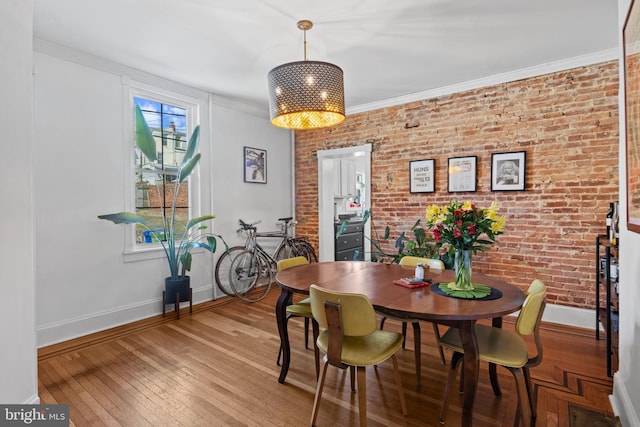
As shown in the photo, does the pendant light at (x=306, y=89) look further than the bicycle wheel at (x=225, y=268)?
No

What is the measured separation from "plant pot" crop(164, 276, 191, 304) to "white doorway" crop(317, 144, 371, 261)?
2.21 metres

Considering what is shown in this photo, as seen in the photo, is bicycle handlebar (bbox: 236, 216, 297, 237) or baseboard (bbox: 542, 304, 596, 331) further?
bicycle handlebar (bbox: 236, 216, 297, 237)

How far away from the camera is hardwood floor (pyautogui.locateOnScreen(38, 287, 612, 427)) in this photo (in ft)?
6.40

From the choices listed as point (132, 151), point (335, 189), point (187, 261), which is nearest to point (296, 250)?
point (335, 189)

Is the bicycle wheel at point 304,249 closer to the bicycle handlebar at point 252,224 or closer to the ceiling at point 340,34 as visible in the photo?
the bicycle handlebar at point 252,224

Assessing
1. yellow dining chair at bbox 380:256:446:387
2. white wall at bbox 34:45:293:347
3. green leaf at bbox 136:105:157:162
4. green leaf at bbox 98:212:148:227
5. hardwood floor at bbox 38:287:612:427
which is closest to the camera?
hardwood floor at bbox 38:287:612:427

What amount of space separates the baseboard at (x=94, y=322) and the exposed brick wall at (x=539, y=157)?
333cm

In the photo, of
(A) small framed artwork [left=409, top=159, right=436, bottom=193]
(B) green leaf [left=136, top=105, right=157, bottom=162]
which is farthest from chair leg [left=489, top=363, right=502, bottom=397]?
(B) green leaf [left=136, top=105, right=157, bottom=162]

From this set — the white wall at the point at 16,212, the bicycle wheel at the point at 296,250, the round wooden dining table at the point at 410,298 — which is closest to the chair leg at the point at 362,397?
the round wooden dining table at the point at 410,298

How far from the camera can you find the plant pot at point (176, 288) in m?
3.66

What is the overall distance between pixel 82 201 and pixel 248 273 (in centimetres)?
216

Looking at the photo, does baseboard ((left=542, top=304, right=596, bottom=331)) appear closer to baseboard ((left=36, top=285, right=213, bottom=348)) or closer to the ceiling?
the ceiling

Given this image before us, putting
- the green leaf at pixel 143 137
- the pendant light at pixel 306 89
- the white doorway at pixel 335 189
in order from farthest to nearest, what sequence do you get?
the white doorway at pixel 335 189 → the green leaf at pixel 143 137 → the pendant light at pixel 306 89

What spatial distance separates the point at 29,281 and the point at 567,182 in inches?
178
